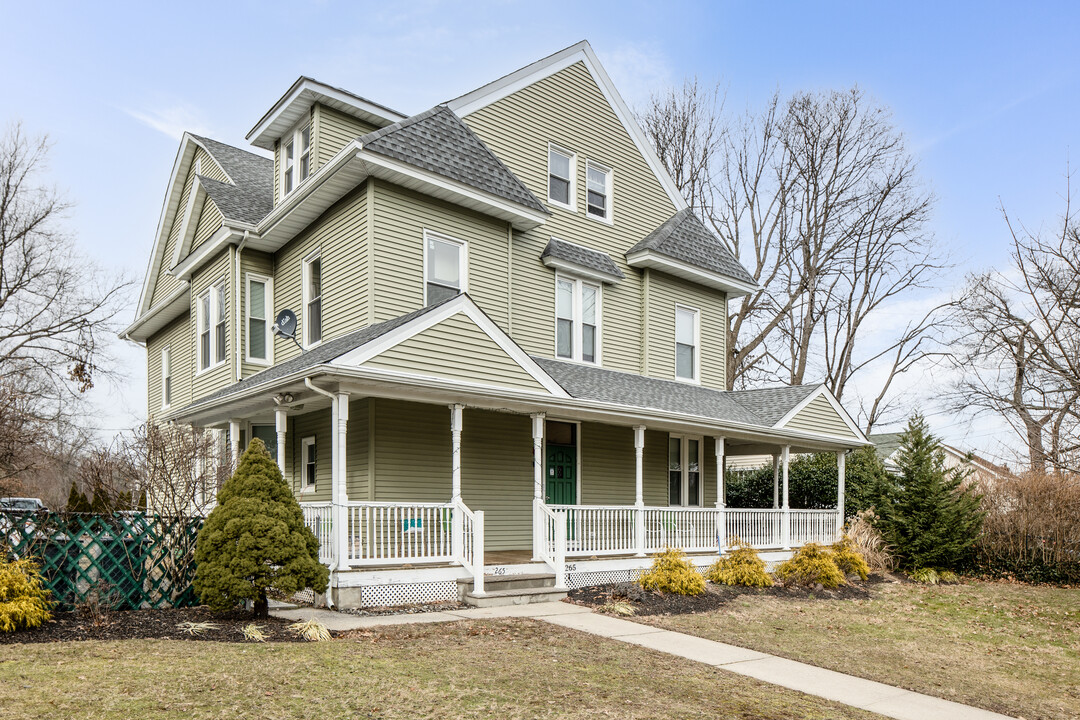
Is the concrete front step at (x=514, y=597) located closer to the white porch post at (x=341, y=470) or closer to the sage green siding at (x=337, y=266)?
the white porch post at (x=341, y=470)

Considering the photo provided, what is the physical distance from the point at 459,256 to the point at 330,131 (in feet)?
11.7

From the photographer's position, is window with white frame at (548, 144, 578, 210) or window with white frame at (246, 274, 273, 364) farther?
window with white frame at (548, 144, 578, 210)

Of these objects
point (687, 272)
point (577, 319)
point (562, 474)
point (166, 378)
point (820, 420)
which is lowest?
point (562, 474)

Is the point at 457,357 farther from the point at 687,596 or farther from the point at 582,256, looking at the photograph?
the point at 582,256

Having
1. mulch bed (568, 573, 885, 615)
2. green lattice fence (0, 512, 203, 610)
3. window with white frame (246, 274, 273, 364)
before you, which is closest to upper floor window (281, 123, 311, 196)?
window with white frame (246, 274, 273, 364)

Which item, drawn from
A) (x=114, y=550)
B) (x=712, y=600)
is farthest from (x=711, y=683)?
(x=114, y=550)

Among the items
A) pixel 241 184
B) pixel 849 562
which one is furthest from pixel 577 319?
pixel 241 184

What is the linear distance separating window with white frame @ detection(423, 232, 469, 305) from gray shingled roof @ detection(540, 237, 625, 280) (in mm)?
2281

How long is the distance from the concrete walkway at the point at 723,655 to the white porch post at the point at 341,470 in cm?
85

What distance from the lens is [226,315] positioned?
Answer: 16.5 meters

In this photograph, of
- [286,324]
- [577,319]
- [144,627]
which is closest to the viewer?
[144,627]

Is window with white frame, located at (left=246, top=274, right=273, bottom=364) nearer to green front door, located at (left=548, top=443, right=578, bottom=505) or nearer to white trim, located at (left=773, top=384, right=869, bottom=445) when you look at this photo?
green front door, located at (left=548, top=443, right=578, bottom=505)

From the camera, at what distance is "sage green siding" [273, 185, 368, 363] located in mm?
13570

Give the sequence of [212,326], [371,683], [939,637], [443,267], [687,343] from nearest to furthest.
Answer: [371,683], [939,637], [443,267], [212,326], [687,343]
